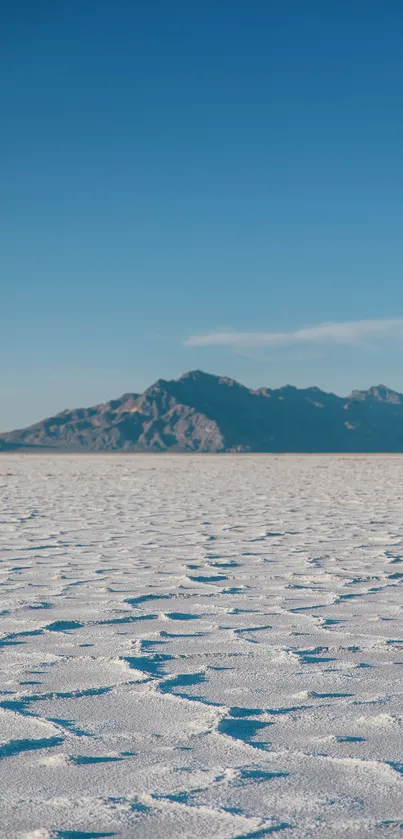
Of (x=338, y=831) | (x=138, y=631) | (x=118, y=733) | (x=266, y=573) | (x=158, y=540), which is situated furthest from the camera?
(x=158, y=540)

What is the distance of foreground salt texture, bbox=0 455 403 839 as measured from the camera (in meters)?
2.28

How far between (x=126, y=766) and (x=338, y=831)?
2.16 ft

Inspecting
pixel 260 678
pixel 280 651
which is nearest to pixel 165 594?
pixel 280 651

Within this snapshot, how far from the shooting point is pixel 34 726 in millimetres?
2928

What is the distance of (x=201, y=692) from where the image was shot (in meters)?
3.34

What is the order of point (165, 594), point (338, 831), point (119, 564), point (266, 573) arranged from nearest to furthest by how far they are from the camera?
point (338, 831) → point (165, 594) → point (266, 573) → point (119, 564)

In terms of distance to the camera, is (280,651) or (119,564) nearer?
(280,651)

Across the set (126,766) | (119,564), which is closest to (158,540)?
(119,564)

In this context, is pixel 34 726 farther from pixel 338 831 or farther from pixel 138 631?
pixel 138 631

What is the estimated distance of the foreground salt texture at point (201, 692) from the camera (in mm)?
2280

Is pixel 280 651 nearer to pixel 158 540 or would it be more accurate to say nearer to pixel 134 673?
pixel 134 673

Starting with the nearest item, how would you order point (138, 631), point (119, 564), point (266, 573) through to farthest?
point (138, 631)
point (266, 573)
point (119, 564)

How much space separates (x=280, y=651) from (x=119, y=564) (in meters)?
2.91

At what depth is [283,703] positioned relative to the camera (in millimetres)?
3186
